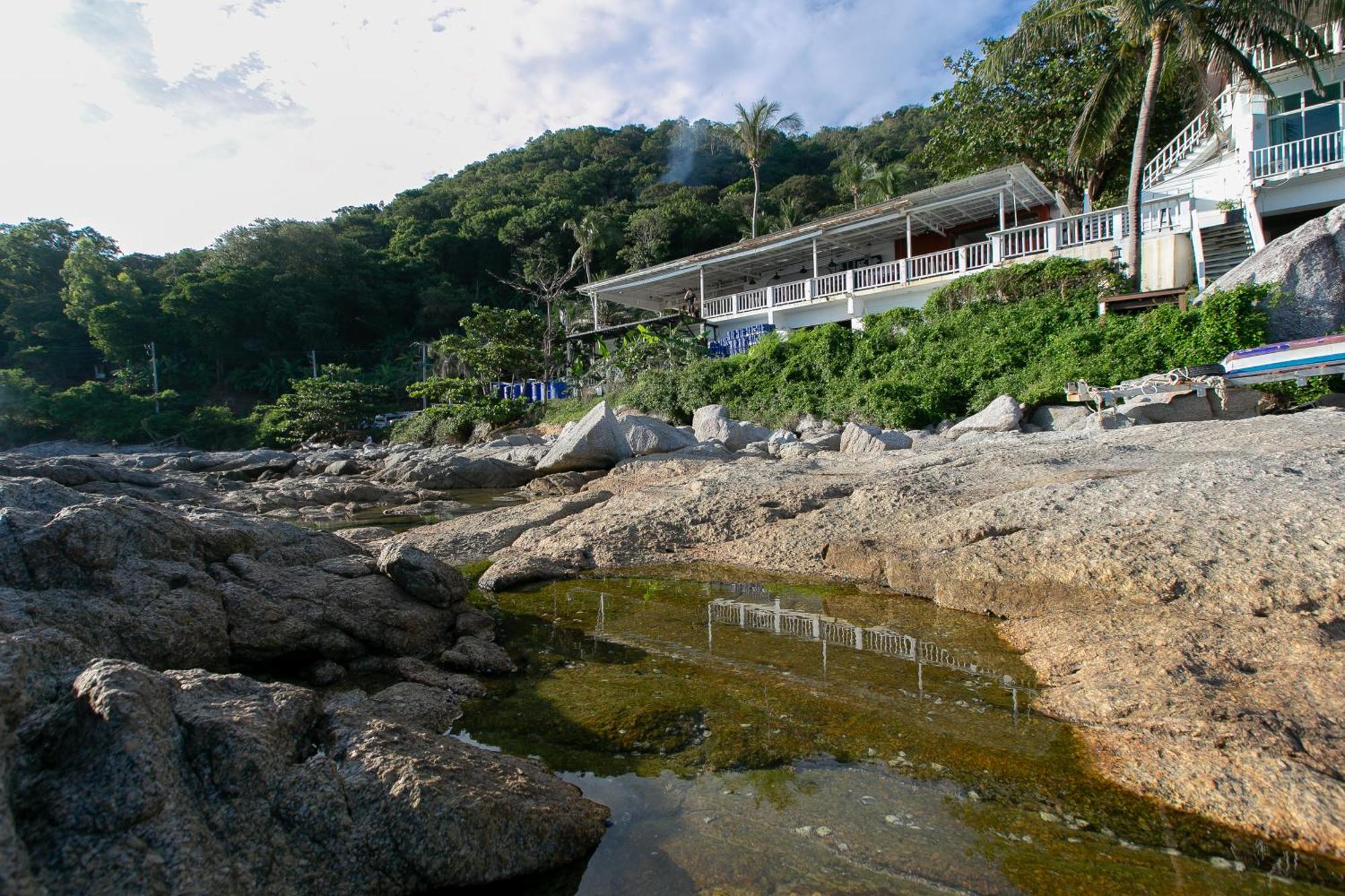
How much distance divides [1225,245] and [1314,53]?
4.73 meters

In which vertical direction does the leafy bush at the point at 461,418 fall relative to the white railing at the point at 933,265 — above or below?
below

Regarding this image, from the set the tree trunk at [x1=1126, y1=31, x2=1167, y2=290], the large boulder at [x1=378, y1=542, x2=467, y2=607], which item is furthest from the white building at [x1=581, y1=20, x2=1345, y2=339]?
the large boulder at [x1=378, y1=542, x2=467, y2=607]

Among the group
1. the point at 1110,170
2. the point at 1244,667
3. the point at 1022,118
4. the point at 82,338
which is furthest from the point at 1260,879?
the point at 82,338

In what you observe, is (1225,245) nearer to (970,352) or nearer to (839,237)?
(970,352)

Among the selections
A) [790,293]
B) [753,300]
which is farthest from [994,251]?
[753,300]

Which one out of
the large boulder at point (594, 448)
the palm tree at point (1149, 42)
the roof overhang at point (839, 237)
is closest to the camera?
the large boulder at point (594, 448)

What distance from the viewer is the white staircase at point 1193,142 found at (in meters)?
20.5

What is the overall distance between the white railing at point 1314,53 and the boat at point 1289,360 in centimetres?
1025

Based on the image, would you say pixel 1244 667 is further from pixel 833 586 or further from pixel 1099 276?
pixel 1099 276

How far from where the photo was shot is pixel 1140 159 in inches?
655

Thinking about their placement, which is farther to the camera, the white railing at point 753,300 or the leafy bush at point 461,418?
the leafy bush at point 461,418

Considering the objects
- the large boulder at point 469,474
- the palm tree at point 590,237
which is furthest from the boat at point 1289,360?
the palm tree at point 590,237

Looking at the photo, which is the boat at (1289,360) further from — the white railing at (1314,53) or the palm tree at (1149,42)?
the white railing at (1314,53)

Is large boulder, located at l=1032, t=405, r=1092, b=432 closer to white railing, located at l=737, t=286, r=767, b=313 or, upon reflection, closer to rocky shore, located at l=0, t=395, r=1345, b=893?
rocky shore, located at l=0, t=395, r=1345, b=893
